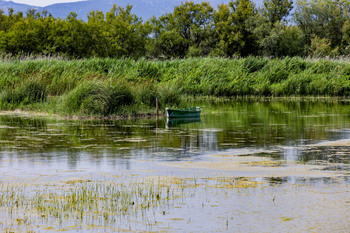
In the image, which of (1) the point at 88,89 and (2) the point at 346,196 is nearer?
(2) the point at 346,196

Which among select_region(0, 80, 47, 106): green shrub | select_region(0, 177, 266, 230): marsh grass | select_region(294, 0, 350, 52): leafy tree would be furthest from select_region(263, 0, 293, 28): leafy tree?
select_region(0, 177, 266, 230): marsh grass

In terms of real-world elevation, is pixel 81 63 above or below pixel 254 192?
above

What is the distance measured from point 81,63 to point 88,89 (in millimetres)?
15269

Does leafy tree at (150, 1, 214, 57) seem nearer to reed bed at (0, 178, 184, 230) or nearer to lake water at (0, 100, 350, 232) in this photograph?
lake water at (0, 100, 350, 232)

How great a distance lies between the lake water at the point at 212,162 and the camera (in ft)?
26.9

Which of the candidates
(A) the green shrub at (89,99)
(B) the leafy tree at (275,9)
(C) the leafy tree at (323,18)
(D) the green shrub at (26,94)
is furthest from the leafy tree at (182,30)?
(A) the green shrub at (89,99)

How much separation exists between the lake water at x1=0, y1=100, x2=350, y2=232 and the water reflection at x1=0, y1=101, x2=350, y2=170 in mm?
26

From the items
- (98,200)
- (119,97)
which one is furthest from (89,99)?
(98,200)

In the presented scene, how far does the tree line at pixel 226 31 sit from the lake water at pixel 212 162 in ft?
141

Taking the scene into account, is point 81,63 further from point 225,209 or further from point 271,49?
point 271,49

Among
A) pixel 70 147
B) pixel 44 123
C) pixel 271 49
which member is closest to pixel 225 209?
pixel 70 147

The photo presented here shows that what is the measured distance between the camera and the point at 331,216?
8.21 metres

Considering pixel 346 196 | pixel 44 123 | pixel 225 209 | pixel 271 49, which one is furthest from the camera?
pixel 271 49

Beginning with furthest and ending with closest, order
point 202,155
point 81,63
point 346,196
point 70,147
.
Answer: point 81,63, point 70,147, point 202,155, point 346,196
